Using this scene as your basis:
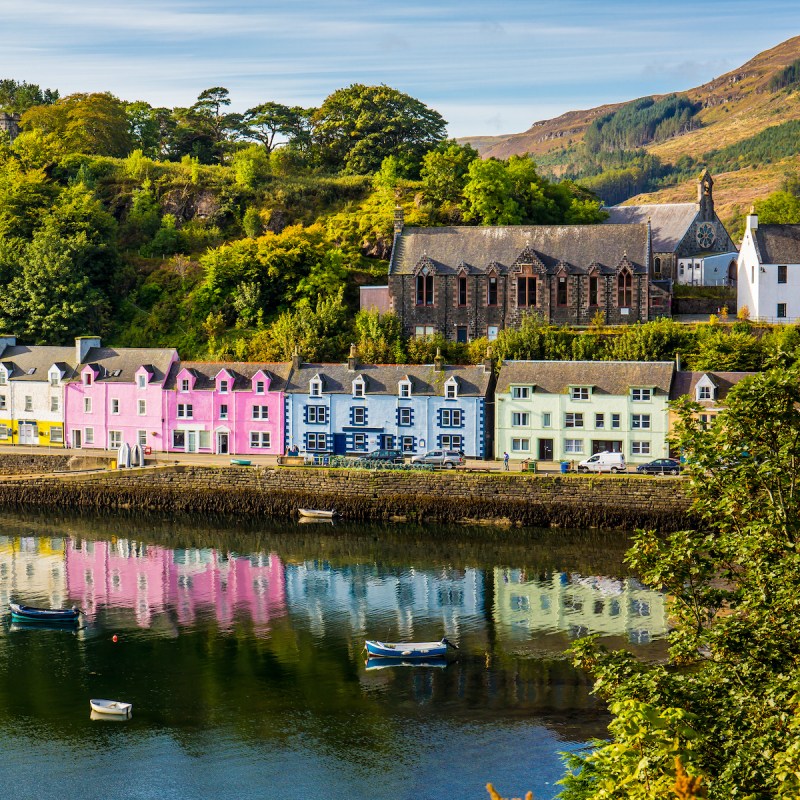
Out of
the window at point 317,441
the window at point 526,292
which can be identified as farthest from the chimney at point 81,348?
the window at point 526,292

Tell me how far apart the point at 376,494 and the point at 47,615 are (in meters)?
20.2

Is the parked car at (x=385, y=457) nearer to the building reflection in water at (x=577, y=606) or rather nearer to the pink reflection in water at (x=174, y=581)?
the pink reflection in water at (x=174, y=581)

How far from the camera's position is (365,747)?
108ft

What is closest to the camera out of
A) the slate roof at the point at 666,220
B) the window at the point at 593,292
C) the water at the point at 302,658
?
the water at the point at 302,658

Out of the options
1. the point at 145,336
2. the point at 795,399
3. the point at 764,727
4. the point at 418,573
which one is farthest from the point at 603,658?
the point at 145,336

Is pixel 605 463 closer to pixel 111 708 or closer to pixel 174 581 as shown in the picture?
pixel 174 581

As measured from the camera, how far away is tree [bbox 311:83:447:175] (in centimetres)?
9706

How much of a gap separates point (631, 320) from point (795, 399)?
51.2 m

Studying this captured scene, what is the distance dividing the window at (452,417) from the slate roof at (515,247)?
13512 mm

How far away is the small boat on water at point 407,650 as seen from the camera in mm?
39219

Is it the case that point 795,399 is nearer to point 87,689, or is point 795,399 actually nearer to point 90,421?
point 87,689

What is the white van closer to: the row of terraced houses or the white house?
the row of terraced houses

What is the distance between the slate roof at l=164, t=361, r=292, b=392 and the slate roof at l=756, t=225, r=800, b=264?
28.1 metres

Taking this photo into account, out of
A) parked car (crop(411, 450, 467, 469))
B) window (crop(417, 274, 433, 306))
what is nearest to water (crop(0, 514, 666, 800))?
parked car (crop(411, 450, 467, 469))
